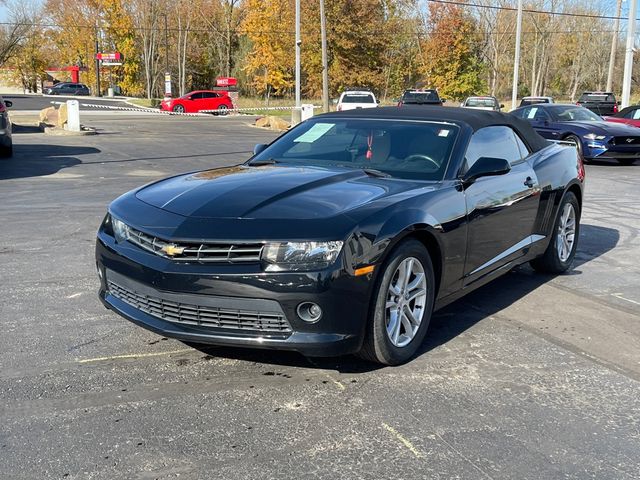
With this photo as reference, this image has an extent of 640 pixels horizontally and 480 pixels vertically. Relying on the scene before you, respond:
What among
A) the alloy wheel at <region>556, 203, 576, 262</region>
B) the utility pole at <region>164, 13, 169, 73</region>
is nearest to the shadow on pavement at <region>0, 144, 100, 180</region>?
the alloy wheel at <region>556, 203, 576, 262</region>

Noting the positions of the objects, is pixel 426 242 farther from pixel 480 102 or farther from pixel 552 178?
pixel 480 102

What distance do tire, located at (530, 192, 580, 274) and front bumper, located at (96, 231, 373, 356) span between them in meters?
3.15

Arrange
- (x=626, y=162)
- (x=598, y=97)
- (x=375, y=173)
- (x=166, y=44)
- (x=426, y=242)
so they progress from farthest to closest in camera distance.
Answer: (x=166, y=44)
(x=598, y=97)
(x=626, y=162)
(x=375, y=173)
(x=426, y=242)

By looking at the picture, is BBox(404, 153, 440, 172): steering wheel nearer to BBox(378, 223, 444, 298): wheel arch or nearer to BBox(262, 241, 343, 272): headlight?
BBox(378, 223, 444, 298): wheel arch

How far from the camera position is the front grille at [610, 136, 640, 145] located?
16234 mm

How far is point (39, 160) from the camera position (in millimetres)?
15461

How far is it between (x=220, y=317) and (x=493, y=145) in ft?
9.25

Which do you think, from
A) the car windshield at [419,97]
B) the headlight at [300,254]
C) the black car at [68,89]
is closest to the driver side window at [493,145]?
the headlight at [300,254]

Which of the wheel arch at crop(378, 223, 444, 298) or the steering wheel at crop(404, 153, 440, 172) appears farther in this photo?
the steering wheel at crop(404, 153, 440, 172)

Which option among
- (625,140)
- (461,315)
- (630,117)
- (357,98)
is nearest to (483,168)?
(461,315)

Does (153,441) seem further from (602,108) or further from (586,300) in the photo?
(602,108)

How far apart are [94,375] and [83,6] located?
80168mm

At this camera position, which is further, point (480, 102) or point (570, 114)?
point (480, 102)

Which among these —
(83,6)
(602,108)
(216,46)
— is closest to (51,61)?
(83,6)
